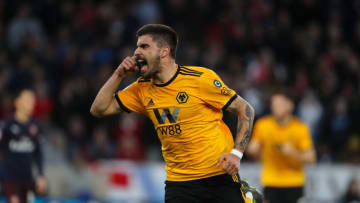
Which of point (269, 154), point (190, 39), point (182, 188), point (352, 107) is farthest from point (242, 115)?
point (190, 39)

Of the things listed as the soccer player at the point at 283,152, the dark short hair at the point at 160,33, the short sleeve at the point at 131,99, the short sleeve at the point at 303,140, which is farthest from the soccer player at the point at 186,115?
the short sleeve at the point at 303,140

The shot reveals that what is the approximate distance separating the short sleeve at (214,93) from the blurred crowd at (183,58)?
7420mm

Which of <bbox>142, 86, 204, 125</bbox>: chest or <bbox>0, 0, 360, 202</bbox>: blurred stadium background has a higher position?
<bbox>142, 86, 204, 125</bbox>: chest

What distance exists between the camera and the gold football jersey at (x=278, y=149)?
9.41m

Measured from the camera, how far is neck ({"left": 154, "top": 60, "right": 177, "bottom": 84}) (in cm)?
602

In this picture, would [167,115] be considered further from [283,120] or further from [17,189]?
[17,189]

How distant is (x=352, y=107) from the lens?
49.4ft

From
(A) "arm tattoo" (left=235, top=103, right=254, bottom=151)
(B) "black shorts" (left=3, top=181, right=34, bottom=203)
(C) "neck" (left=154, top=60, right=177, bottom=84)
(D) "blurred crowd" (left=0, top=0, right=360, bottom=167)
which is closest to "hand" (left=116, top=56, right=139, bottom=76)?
(C) "neck" (left=154, top=60, right=177, bottom=84)

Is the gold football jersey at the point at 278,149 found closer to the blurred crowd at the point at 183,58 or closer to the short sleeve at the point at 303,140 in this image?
the short sleeve at the point at 303,140

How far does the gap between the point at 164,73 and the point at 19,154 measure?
4.49m

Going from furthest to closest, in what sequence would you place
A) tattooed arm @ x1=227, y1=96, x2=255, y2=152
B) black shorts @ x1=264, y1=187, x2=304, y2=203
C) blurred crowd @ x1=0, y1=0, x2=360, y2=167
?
blurred crowd @ x1=0, y1=0, x2=360, y2=167
black shorts @ x1=264, y1=187, x2=304, y2=203
tattooed arm @ x1=227, y1=96, x2=255, y2=152

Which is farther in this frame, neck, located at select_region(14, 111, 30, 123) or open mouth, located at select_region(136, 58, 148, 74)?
neck, located at select_region(14, 111, 30, 123)

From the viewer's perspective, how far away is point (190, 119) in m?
5.94

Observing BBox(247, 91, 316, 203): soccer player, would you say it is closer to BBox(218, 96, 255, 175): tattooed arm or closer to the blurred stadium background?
BBox(218, 96, 255, 175): tattooed arm
